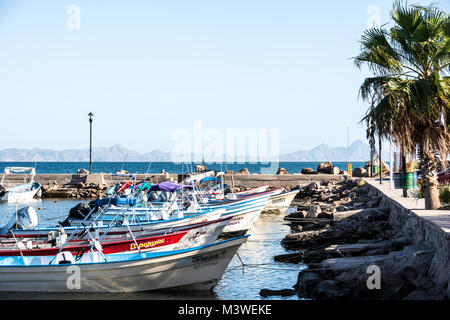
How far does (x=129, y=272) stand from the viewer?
48.5ft

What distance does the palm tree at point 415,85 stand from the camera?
1611 cm

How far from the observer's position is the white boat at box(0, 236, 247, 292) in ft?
48.2

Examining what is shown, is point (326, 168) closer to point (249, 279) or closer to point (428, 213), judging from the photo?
point (428, 213)

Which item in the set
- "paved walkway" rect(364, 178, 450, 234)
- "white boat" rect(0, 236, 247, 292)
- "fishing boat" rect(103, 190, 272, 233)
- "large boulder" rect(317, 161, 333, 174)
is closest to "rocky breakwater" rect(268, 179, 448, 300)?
"paved walkway" rect(364, 178, 450, 234)

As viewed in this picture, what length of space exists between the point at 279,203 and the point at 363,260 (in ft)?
74.8

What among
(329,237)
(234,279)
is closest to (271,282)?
(234,279)

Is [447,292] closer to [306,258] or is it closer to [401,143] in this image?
[401,143]

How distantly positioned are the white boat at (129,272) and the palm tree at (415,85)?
5.54 m

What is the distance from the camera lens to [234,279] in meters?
16.7

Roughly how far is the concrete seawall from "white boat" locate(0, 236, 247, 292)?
4.61m

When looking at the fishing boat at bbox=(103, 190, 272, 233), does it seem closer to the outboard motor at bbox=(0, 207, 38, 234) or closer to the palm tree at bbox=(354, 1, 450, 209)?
the outboard motor at bbox=(0, 207, 38, 234)

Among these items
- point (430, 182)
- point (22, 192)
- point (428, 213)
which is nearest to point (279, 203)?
point (430, 182)

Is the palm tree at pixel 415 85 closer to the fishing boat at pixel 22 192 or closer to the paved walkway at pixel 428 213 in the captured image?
the paved walkway at pixel 428 213
